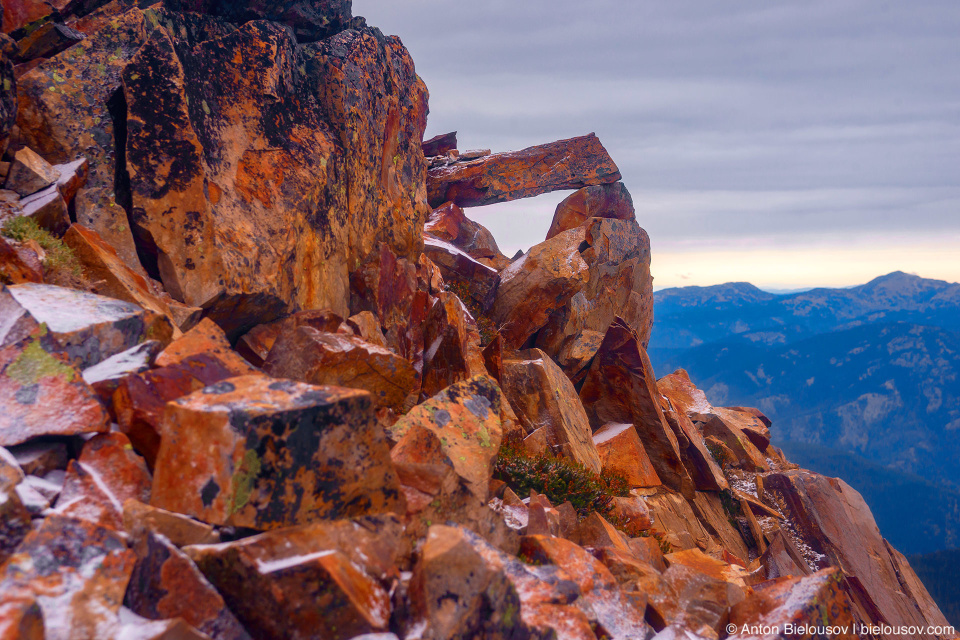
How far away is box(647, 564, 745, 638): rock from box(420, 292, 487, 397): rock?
20.5 ft

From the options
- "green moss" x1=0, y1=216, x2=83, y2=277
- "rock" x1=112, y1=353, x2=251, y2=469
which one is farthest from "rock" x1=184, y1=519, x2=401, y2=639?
"green moss" x1=0, y1=216, x2=83, y2=277

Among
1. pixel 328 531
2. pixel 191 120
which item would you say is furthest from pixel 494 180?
pixel 328 531

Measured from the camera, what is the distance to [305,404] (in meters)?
4.55

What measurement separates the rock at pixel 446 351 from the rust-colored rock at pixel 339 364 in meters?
2.81

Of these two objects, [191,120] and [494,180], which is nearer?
[191,120]

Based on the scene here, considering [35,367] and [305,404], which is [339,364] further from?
[35,367]

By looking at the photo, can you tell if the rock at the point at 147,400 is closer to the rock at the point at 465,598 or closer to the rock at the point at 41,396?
the rock at the point at 41,396

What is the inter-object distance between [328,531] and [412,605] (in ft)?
2.93

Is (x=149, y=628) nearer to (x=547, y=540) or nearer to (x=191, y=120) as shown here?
(x=547, y=540)

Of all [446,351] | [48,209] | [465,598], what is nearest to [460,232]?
[446,351]

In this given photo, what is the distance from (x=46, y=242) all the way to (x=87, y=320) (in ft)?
7.04

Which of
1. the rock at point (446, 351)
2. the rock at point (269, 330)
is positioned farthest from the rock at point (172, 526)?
the rock at point (446, 351)

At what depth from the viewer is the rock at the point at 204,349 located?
571 cm

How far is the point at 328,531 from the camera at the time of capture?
14.1 ft
